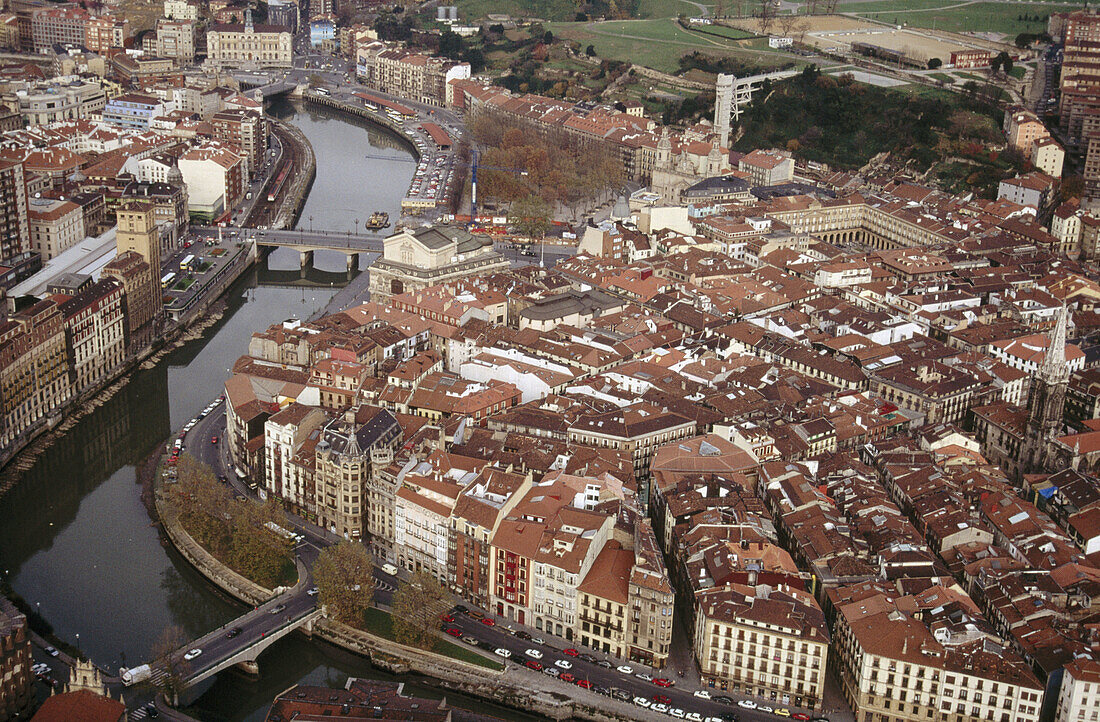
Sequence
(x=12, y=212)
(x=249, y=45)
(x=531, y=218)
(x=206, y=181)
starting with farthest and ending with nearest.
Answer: (x=249, y=45) < (x=206, y=181) < (x=531, y=218) < (x=12, y=212)

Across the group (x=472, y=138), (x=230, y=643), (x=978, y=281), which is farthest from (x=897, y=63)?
(x=230, y=643)

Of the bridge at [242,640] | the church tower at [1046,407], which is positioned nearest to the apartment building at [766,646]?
the bridge at [242,640]

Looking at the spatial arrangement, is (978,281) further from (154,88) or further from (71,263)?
(154,88)

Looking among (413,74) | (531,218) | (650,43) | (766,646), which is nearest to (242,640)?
(766,646)

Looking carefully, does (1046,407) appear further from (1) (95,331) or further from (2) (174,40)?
(2) (174,40)

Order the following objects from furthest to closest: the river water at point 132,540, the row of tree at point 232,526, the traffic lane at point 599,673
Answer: the row of tree at point 232,526 < the river water at point 132,540 < the traffic lane at point 599,673

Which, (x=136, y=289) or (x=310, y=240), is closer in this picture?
(x=136, y=289)

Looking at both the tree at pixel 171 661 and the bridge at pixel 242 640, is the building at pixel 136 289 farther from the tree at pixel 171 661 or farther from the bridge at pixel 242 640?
the tree at pixel 171 661
